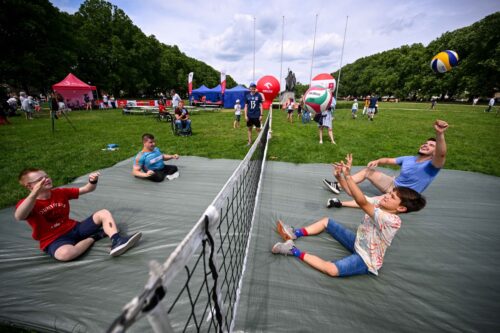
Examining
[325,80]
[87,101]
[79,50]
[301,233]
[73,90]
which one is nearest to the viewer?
[301,233]

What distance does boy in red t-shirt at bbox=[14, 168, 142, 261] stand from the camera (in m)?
2.51

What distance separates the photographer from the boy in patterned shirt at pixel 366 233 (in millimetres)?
2170

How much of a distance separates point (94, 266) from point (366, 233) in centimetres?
334

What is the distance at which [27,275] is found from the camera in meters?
2.51

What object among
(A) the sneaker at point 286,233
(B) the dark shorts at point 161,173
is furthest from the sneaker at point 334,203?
(B) the dark shorts at point 161,173

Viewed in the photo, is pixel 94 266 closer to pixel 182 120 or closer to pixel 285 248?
pixel 285 248

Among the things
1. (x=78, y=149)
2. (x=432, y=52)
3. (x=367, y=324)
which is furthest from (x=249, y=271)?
(x=432, y=52)

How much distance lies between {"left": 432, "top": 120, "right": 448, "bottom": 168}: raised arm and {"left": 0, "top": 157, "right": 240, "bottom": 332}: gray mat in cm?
386

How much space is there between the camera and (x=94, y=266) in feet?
8.66

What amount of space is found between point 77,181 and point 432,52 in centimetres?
6529

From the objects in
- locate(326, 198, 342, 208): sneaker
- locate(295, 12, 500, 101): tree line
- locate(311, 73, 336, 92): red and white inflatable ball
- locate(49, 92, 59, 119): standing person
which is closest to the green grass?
locate(49, 92, 59, 119): standing person

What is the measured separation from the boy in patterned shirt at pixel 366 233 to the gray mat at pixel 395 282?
4.8 inches

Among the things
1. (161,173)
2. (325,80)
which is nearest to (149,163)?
(161,173)

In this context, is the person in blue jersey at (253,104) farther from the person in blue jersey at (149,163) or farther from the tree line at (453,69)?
the tree line at (453,69)
